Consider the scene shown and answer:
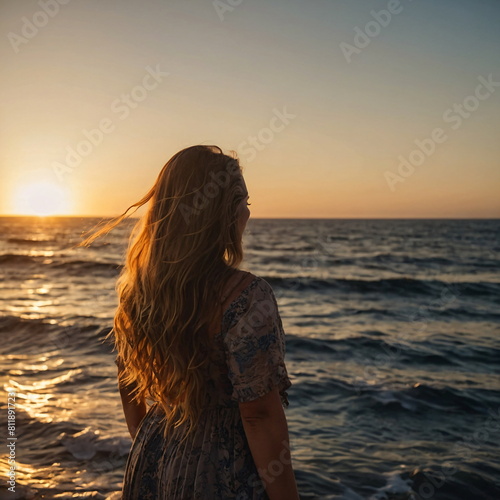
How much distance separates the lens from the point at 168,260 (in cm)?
170

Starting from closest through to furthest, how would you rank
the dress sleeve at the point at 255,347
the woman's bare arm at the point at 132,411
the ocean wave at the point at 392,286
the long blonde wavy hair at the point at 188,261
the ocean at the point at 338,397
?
the dress sleeve at the point at 255,347 → the long blonde wavy hair at the point at 188,261 → the woman's bare arm at the point at 132,411 → the ocean at the point at 338,397 → the ocean wave at the point at 392,286

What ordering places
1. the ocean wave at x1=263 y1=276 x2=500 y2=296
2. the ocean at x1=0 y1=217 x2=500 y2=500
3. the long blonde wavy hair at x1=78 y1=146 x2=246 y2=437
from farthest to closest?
the ocean wave at x1=263 y1=276 x2=500 y2=296, the ocean at x1=0 y1=217 x2=500 y2=500, the long blonde wavy hair at x1=78 y1=146 x2=246 y2=437

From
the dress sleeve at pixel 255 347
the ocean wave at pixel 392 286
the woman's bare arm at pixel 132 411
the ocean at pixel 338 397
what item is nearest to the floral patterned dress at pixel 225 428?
the dress sleeve at pixel 255 347

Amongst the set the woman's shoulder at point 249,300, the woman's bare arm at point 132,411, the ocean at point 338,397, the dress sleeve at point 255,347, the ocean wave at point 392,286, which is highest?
the woman's shoulder at point 249,300

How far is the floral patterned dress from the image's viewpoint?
60.7 inches

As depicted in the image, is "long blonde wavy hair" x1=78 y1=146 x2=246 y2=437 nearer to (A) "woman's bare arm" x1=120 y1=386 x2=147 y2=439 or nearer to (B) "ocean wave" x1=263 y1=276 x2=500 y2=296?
(A) "woman's bare arm" x1=120 y1=386 x2=147 y2=439

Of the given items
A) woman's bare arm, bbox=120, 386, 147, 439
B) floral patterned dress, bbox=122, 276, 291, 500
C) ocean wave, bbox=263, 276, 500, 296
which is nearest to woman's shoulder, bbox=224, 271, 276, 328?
floral patterned dress, bbox=122, 276, 291, 500

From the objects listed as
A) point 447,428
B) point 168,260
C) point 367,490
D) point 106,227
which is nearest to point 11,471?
point 367,490

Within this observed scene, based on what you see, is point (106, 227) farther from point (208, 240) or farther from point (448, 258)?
point (448, 258)

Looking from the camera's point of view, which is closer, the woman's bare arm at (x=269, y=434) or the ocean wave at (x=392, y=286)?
the woman's bare arm at (x=269, y=434)

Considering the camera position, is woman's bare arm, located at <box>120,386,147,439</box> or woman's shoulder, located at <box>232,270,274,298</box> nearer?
woman's shoulder, located at <box>232,270,274,298</box>

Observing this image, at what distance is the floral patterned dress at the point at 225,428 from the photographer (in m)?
1.54

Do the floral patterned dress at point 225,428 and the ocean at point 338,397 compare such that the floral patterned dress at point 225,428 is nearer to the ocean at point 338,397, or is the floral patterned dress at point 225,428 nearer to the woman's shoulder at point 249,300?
the woman's shoulder at point 249,300

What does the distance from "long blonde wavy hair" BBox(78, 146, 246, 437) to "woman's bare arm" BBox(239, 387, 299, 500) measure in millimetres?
242
